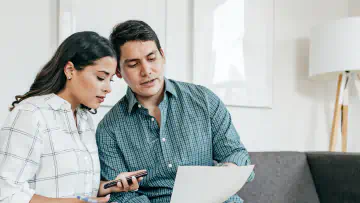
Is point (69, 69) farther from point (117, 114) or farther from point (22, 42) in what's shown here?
point (22, 42)

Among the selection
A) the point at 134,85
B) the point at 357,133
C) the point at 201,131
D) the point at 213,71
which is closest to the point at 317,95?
the point at 357,133

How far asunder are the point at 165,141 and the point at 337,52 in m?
1.33

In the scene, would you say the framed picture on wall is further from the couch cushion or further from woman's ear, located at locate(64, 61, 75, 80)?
woman's ear, located at locate(64, 61, 75, 80)

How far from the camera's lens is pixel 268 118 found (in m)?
2.49

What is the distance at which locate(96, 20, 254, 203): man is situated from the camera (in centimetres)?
143

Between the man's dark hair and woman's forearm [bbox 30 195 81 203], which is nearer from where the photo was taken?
woman's forearm [bbox 30 195 81 203]

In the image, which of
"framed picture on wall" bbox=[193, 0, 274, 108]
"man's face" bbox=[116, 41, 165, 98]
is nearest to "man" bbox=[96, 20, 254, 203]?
"man's face" bbox=[116, 41, 165, 98]

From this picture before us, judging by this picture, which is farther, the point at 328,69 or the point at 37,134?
the point at 328,69

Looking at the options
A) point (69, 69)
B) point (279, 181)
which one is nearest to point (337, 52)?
point (279, 181)

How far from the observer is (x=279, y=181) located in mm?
1841

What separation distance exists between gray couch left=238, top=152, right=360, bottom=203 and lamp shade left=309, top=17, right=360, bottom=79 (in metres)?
0.62

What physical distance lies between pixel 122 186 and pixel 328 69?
60.4 inches

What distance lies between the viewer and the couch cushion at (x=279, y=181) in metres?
1.79

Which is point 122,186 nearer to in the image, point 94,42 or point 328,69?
point 94,42
